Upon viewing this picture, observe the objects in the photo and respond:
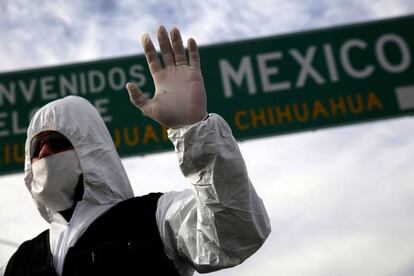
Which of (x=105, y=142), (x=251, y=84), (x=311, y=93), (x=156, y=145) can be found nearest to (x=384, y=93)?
(x=311, y=93)

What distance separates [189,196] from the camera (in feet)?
5.84

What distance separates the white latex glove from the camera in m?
1.54

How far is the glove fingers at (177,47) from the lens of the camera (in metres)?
1.68

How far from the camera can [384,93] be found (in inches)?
139

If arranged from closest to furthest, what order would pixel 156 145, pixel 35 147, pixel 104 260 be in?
pixel 104 260
pixel 35 147
pixel 156 145

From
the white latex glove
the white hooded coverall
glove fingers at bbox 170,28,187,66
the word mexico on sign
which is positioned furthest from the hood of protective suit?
the word mexico on sign

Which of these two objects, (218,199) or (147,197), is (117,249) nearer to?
(147,197)

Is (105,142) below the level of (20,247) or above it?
above

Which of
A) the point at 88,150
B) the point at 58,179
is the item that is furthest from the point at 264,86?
the point at 58,179

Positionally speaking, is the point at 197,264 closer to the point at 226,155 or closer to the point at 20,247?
the point at 226,155

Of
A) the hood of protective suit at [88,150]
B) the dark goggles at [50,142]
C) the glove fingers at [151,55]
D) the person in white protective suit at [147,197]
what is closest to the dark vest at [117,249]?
the person in white protective suit at [147,197]

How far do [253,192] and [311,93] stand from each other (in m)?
2.08

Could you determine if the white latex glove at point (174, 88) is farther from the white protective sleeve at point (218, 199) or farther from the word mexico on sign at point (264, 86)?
the word mexico on sign at point (264, 86)

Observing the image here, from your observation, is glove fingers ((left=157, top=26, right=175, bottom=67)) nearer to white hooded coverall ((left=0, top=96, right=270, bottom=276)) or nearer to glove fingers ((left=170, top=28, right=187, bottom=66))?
glove fingers ((left=170, top=28, right=187, bottom=66))
